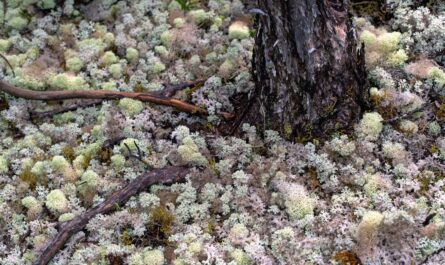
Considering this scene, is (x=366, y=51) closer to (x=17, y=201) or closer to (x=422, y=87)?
(x=422, y=87)

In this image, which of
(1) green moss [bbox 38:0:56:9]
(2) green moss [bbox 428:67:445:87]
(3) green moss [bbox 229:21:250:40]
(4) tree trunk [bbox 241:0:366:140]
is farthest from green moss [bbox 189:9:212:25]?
(2) green moss [bbox 428:67:445:87]

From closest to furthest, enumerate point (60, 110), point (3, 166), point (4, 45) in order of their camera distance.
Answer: point (3, 166), point (60, 110), point (4, 45)

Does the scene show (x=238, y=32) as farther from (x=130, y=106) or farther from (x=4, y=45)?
(x=4, y=45)

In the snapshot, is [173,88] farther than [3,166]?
Yes

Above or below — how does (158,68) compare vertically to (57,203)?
above

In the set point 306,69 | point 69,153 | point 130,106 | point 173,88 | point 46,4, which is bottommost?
point 69,153

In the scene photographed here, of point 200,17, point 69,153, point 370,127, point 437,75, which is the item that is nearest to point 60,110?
point 69,153

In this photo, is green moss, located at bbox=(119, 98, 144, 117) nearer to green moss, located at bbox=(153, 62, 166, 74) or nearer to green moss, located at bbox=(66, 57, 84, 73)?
green moss, located at bbox=(153, 62, 166, 74)
